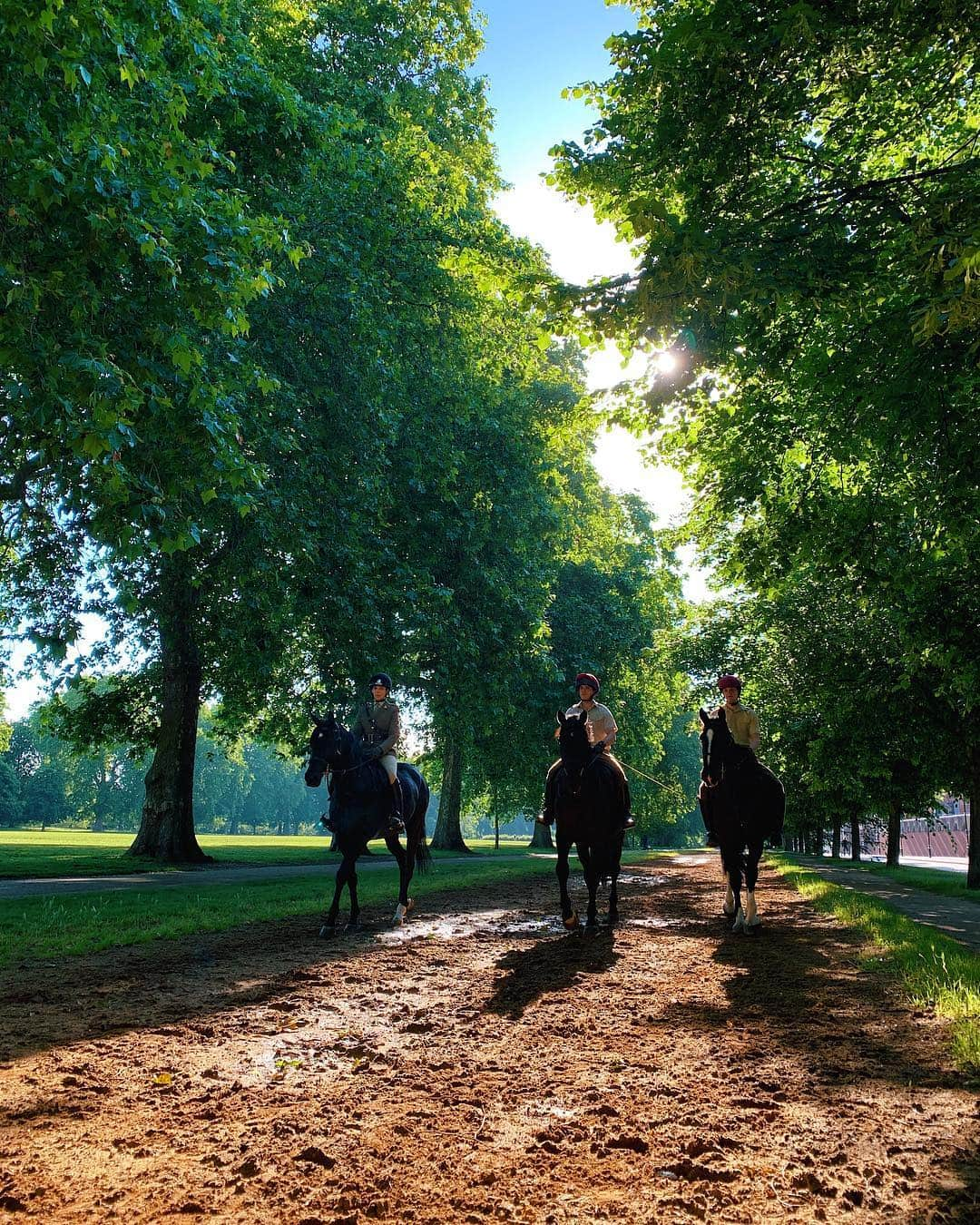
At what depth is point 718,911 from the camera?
1355 centimetres

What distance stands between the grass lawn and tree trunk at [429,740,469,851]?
1907cm

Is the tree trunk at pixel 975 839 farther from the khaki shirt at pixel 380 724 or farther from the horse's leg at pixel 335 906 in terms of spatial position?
the horse's leg at pixel 335 906

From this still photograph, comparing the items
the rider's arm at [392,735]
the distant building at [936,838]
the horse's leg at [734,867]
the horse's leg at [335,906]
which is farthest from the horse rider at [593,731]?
the distant building at [936,838]

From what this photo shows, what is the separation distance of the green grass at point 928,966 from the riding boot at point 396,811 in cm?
589

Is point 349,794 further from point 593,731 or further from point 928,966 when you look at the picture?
point 928,966

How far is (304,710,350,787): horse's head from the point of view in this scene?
10445 millimetres

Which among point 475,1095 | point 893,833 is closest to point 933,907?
point 475,1095

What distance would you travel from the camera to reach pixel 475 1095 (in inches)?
177

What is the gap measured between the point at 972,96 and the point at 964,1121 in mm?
13529

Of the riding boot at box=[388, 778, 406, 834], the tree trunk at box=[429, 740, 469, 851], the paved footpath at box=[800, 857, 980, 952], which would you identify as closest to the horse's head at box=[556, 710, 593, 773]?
the riding boot at box=[388, 778, 406, 834]

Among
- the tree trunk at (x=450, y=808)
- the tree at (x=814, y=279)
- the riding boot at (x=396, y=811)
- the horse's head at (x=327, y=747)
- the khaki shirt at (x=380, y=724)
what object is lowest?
the tree trunk at (x=450, y=808)

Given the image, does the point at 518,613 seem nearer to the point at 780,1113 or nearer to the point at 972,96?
the point at 972,96

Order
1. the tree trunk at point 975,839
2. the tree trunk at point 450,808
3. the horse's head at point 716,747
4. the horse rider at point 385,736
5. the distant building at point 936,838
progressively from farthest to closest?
the distant building at point 936,838 → the tree trunk at point 450,808 → the tree trunk at point 975,839 → the horse rider at point 385,736 → the horse's head at point 716,747

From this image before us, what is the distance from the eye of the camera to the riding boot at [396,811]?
11.0m
